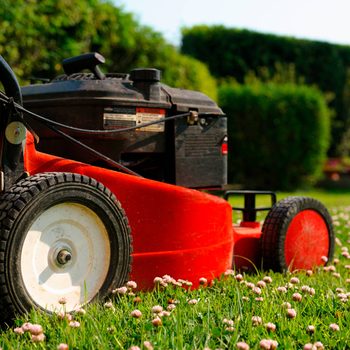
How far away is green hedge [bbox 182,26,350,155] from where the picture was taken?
1739 centimetres

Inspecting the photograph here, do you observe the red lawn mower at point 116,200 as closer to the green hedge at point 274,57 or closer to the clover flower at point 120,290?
the clover flower at point 120,290

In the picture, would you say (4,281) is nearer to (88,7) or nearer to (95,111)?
(95,111)

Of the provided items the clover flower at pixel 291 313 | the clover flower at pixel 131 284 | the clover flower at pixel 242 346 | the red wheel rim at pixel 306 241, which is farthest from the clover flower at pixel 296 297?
the red wheel rim at pixel 306 241

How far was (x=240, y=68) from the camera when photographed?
17.6 meters

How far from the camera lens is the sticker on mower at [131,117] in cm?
336

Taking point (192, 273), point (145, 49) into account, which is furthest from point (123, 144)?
point (145, 49)

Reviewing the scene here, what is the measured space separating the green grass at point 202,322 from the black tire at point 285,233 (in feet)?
2.05

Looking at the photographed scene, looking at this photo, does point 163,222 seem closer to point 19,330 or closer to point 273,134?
point 19,330

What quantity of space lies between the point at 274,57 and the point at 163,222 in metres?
15.5

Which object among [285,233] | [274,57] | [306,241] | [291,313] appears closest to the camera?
[291,313]

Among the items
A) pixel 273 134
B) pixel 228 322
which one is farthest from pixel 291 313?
pixel 273 134

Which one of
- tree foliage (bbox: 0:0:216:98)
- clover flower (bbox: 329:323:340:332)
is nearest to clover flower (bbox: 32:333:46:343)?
clover flower (bbox: 329:323:340:332)

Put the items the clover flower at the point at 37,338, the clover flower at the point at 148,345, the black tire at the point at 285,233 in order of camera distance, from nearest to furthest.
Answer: the clover flower at the point at 148,345, the clover flower at the point at 37,338, the black tire at the point at 285,233

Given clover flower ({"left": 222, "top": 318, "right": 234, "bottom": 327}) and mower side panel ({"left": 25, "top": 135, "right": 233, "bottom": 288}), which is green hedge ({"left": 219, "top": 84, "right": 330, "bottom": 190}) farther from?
clover flower ({"left": 222, "top": 318, "right": 234, "bottom": 327})
